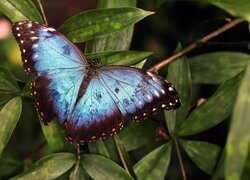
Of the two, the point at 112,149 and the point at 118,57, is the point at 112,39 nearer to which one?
the point at 118,57

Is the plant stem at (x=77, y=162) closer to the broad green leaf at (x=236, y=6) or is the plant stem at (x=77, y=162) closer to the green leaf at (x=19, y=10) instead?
the green leaf at (x=19, y=10)

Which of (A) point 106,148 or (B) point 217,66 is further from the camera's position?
(B) point 217,66

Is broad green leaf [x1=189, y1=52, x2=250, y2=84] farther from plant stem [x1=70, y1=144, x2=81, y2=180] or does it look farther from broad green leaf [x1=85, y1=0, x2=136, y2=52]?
plant stem [x1=70, y1=144, x2=81, y2=180]

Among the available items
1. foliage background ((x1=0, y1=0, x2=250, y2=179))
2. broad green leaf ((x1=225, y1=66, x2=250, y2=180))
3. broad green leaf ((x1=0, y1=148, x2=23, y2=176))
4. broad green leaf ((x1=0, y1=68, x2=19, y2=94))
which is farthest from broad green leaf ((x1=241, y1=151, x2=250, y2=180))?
broad green leaf ((x1=0, y1=148, x2=23, y2=176))

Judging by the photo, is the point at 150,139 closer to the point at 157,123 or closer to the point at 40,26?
the point at 157,123

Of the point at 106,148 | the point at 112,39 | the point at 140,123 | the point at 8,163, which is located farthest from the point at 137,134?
the point at 8,163
